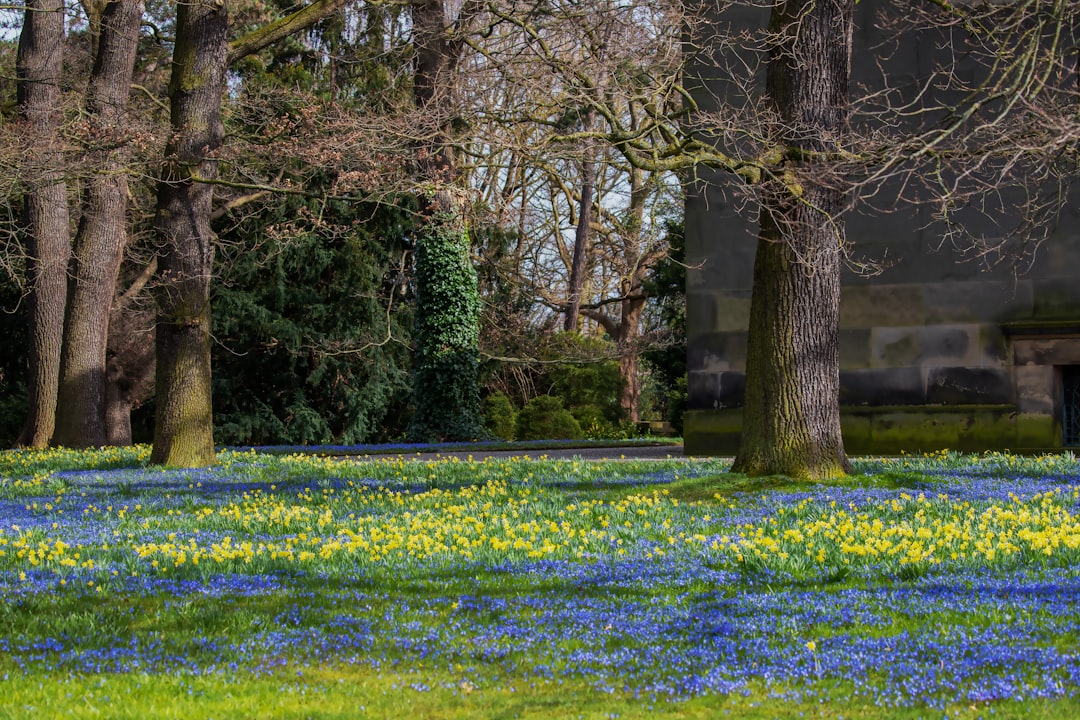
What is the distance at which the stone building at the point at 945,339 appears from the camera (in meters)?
19.2

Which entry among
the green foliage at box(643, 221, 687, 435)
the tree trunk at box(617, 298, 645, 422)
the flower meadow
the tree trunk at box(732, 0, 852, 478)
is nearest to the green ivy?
the green foliage at box(643, 221, 687, 435)

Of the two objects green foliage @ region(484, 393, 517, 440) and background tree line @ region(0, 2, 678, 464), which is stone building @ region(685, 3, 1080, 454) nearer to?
background tree line @ region(0, 2, 678, 464)

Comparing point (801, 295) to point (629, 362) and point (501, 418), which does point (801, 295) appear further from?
point (629, 362)

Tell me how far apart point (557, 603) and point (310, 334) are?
1054 inches

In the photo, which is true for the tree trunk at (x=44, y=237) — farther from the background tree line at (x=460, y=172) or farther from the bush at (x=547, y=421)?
the bush at (x=547, y=421)

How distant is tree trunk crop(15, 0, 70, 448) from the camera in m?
22.9

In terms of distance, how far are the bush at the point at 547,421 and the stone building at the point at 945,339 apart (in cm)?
1080

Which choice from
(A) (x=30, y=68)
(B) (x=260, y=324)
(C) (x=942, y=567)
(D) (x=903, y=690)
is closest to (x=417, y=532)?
(C) (x=942, y=567)

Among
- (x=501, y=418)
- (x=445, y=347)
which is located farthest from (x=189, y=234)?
(x=501, y=418)

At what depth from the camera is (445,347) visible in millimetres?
28312

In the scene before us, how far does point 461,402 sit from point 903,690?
23609 millimetres

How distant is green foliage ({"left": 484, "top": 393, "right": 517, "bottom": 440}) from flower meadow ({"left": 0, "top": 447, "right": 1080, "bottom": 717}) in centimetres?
1936

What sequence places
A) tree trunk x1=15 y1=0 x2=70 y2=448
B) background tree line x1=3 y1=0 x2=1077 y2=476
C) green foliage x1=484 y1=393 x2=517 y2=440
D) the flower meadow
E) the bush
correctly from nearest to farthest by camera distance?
the flower meadow, background tree line x1=3 y1=0 x2=1077 y2=476, tree trunk x1=15 y1=0 x2=70 y2=448, the bush, green foliage x1=484 y1=393 x2=517 y2=440

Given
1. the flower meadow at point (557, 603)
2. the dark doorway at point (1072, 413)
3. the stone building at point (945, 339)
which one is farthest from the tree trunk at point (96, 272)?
the dark doorway at point (1072, 413)
